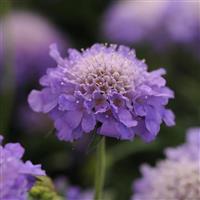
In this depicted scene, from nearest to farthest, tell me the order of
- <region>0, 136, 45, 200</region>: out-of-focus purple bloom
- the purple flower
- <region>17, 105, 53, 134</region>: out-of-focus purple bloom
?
<region>0, 136, 45, 200</region>: out-of-focus purple bloom
the purple flower
<region>17, 105, 53, 134</region>: out-of-focus purple bloom

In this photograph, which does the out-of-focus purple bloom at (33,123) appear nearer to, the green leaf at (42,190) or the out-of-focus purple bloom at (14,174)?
the green leaf at (42,190)

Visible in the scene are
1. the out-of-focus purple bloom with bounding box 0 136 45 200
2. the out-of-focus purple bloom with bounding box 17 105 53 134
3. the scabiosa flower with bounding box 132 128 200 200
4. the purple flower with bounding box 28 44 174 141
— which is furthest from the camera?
the out-of-focus purple bloom with bounding box 17 105 53 134

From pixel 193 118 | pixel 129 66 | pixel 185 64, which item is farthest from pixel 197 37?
pixel 129 66

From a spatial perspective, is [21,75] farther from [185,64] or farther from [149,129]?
[149,129]

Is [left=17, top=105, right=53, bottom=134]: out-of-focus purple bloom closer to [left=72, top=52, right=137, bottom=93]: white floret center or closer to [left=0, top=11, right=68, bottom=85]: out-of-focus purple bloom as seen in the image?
[left=0, top=11, right=68, bottom=85]: out-of-focus purple bloom

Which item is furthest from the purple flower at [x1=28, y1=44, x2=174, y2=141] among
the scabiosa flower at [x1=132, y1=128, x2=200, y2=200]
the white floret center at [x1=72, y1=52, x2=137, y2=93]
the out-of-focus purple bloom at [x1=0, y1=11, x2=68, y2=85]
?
the out-of-focus purple bloom at [x1=0, y1=11, x2=68, y2=85]

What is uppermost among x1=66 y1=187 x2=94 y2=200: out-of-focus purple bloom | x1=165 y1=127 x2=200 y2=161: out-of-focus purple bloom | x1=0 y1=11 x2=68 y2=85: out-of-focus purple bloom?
x1=0 y1=11 x2=68 y2=85: out-of-focus purple bloom

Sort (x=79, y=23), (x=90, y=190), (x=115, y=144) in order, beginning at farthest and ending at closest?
(x=79, y=23), (x=115, y=144), (x=90, y=190)

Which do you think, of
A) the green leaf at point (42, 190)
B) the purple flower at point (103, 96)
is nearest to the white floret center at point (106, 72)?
the purple flower at point (103, 96)
